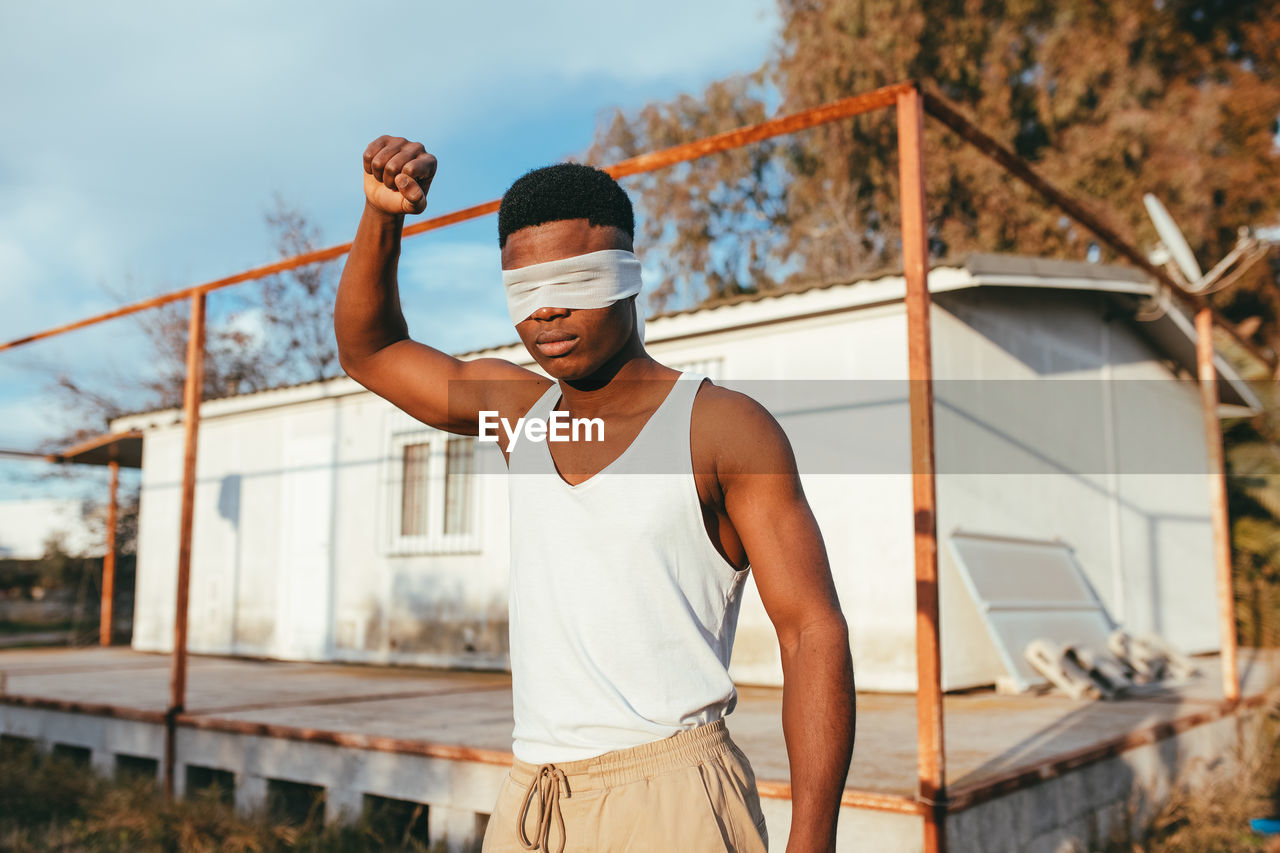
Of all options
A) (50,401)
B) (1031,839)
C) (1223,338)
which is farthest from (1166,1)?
(50,401)

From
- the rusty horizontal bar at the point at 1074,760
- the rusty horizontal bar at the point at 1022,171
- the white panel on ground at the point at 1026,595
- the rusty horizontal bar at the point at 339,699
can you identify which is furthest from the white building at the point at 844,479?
the rusty horizontal bar at the point at 339,699

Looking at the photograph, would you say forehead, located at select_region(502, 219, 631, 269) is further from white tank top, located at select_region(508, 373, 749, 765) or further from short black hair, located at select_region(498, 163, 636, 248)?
white tank top, located at select_region(508, 373, 749, 765)

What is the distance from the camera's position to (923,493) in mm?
3504

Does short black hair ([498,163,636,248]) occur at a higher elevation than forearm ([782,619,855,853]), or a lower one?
higher

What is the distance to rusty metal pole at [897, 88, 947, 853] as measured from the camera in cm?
344

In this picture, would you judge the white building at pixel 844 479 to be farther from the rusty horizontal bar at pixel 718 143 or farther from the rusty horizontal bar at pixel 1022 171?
the rusty horizontal bar at pixel 718 143

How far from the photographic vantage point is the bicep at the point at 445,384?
5.85 ft

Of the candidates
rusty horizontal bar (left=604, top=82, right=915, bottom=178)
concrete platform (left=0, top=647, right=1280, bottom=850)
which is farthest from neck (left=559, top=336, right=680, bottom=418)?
concrete platform (left=0, top=647, right=1280, bottom=850)

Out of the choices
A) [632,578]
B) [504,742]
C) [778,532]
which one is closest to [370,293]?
[632,578]

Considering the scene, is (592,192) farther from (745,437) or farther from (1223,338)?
(1223,338)

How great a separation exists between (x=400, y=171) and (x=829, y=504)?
7.13 m

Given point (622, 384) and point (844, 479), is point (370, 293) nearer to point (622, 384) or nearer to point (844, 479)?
point (622, 384)

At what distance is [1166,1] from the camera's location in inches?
731

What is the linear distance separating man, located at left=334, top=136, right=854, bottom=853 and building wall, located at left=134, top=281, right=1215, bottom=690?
21.2 ft
